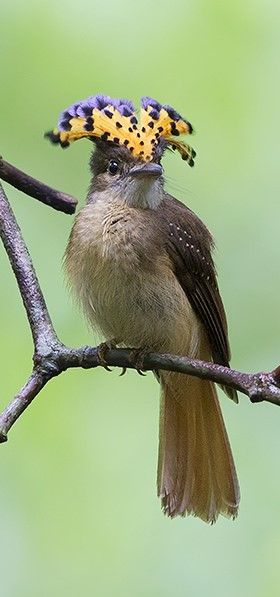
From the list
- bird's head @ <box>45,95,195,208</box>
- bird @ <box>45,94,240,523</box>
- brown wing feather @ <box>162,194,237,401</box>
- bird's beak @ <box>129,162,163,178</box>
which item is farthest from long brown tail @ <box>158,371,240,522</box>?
bird's beak @ <box>129,162,163,178</box>

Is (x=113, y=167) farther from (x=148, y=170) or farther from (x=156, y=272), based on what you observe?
(x=156, y=272)

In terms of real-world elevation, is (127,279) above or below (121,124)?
below

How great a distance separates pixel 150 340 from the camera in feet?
17.5

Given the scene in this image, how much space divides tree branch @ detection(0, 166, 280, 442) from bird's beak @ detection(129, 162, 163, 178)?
1.84ft

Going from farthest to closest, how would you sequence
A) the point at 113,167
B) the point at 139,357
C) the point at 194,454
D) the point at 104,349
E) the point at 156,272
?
the point at 194,454, the point at 113,167, the point at 156,272, the point at 104,349, the point at 139,357

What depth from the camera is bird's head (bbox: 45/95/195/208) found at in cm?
507

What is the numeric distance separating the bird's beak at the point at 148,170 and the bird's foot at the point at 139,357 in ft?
2.26

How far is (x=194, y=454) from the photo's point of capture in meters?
5.80

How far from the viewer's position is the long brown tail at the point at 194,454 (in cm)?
552

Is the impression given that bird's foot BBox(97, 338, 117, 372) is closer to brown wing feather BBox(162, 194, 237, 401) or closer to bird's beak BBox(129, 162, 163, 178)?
brown wing feather BBox(162, 194, 237, 401)

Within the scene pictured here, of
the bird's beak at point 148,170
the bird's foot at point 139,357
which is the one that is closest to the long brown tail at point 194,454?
the bird's foot at point 139,357

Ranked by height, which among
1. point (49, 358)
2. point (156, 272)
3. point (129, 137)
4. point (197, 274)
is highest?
point (129, 137)

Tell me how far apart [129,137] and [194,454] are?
4.81 ft

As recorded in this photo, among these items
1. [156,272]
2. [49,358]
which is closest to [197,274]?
[156,272]
